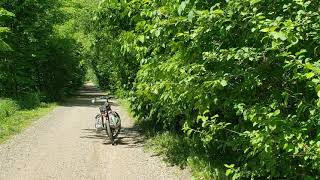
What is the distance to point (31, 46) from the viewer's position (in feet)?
98.4

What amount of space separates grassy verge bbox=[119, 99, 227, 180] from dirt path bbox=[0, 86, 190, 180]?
0.82ft

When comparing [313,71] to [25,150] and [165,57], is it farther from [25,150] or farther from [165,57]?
[25,150]

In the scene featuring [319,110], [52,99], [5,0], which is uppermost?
[5,0]

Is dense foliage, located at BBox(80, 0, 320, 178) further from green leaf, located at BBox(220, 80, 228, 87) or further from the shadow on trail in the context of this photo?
the shadow on trail

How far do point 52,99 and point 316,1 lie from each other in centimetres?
3071

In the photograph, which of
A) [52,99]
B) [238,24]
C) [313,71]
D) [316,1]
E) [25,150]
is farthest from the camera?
[52,99]

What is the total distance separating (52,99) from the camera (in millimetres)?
33625

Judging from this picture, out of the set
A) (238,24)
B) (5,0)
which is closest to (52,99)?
(5,0)

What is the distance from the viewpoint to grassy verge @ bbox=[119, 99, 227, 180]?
8248mm

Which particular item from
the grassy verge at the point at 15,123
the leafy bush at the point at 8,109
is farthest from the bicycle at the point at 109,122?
the leafy bush at the point at 8,109

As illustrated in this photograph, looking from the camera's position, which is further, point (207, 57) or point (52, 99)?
point (52, 99)

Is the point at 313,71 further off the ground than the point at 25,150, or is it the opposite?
the point at 313,71

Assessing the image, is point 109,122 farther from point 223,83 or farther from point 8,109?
point 8,109

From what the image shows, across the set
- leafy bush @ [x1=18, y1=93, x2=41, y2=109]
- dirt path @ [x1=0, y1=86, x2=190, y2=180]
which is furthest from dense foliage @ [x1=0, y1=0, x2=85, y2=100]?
dirt path @ [x1=0, y1=86, x2=190, y2=180]
